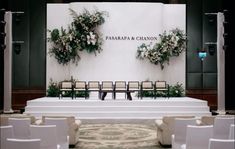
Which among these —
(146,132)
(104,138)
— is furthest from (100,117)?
(104,138)

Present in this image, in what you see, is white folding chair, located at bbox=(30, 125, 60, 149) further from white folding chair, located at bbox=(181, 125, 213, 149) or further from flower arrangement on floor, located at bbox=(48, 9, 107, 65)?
flower arrangement on floor, located at bbox=(48, 9, 107, 65)

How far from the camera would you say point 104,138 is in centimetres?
1013

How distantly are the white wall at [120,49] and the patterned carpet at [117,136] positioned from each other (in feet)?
18.0

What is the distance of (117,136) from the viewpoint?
34.4 feet

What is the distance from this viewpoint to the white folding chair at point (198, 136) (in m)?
6.24

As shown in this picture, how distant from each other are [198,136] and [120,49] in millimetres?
12385

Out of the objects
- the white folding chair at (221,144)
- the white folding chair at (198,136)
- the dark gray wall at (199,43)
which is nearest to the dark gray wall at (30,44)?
the dark gray wall at (199,43)

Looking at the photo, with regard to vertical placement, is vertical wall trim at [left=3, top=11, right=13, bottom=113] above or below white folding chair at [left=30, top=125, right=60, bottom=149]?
above

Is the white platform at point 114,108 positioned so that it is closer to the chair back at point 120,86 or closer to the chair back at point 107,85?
the chair back at point 120,86

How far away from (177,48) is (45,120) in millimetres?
11391

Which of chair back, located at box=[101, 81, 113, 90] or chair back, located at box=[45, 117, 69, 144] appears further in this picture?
chair back, located at box=[101, 81, 113, 90]

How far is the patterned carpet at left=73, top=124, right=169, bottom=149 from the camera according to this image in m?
9.07

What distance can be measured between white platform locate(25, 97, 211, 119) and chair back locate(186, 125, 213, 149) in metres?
8.47

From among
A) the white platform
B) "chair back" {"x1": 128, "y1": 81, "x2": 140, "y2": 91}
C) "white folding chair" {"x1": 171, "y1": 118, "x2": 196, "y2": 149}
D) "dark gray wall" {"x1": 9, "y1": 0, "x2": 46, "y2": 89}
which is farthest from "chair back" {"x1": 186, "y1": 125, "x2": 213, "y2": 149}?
"dark gray wall" {"x1": 9, "y1": 0, "x2": 46, "y2": 89}
